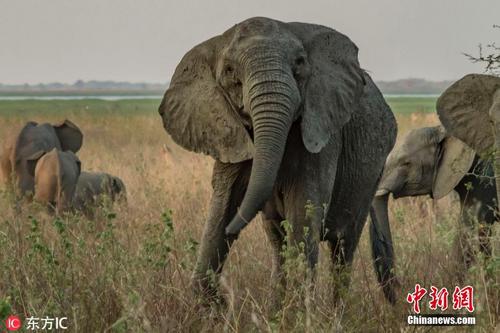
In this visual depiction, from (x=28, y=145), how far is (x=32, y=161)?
0.96 feet

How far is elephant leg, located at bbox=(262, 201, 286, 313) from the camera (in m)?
6.09

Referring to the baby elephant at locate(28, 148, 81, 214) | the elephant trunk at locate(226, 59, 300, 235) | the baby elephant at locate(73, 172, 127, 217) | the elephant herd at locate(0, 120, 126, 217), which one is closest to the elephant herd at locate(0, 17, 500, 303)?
the elephant trunk at locate(226, 59, 300, 235)

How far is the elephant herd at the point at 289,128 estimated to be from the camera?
5488mm

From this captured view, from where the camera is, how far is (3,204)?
1148 centimetres

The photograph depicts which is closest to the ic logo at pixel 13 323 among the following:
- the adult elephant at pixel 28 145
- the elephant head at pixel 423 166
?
the elephant head at pixel 423 166

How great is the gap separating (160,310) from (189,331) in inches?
7.9

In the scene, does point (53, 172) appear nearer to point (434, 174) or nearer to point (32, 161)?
point (32, 161)

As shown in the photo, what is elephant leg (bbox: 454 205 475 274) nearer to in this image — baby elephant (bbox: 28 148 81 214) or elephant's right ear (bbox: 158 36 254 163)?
elephant's right ear (bbox: 158 36 254 163)

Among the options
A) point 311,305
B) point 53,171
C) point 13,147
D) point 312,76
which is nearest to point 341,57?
point 312,76

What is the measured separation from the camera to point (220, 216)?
5953 mm

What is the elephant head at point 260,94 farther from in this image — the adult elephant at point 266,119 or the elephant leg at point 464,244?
the elephant leg at point 464,244

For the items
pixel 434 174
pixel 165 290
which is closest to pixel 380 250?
pixel 434 174

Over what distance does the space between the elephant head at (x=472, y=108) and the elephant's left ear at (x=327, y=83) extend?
1.11 metres

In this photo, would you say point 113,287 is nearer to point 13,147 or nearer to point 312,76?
point 312,76
